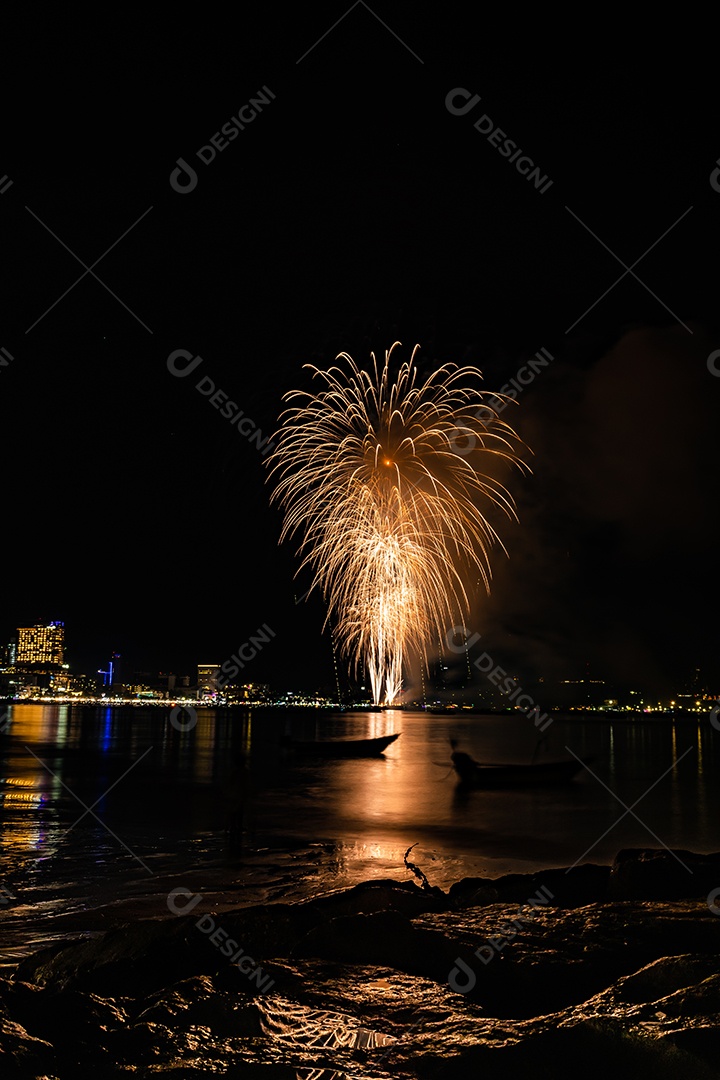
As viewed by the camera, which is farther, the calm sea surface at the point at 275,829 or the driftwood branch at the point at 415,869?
the driftwood branch at the point at 415,869

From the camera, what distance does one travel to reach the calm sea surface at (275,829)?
1570cm

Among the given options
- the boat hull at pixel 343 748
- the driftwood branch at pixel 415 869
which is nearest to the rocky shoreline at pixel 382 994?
the driftwood branch at pixel 415 869

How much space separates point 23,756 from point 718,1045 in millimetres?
54617

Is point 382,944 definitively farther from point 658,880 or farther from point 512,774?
point 512,774

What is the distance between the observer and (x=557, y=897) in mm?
13648

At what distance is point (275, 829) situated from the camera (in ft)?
82.2

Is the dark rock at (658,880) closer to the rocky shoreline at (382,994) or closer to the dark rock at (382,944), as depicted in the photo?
the rocky shoreline at (382,994)

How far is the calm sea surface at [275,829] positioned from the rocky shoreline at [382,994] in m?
3.02

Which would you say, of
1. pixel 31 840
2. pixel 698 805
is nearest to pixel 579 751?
pixel 698 805

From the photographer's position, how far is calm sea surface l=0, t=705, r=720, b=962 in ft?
51.5

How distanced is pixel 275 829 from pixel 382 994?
17010mm

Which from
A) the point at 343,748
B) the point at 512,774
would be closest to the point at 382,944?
the point at 512,774

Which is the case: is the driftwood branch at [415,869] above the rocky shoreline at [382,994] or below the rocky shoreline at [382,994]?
below

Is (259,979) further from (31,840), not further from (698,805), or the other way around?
(698,805)
